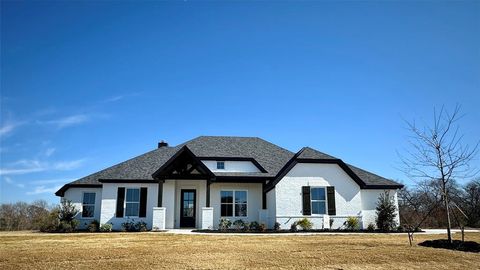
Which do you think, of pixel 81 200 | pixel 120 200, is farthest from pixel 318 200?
pixel 81 200

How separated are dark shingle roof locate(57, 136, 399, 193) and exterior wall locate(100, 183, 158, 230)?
21.5 inches

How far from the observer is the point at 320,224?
66.7ft

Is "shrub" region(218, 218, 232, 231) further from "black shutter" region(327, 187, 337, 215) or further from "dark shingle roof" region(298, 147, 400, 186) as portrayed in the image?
"black shutter" region(327, 187, 337, 215)

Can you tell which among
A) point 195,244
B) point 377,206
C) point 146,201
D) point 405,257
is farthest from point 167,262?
point 377,206

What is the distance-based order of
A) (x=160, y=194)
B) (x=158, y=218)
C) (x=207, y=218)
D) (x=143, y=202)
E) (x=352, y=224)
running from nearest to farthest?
(x=352, y=224) → (x=207, y=218) → (x=158, y=218) → (x=160, y=194) → (x=143, y=202)

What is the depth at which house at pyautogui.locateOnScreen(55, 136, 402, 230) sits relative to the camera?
68.4 ft

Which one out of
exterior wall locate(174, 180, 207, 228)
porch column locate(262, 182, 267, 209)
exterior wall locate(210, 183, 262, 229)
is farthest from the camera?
porch column locate(262, 182, 267, 209)

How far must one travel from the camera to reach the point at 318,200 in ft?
69.2

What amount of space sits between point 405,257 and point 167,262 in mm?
6499

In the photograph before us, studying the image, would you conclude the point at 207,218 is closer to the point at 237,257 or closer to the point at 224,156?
the point at 224,156

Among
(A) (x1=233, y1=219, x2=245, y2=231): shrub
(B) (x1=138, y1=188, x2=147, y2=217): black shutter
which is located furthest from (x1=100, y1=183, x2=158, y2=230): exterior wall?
(A) (x1=233, y1=219, x2=245, y2=231): shrub

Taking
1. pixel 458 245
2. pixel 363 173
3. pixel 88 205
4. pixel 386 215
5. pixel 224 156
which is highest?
pixel 224 156

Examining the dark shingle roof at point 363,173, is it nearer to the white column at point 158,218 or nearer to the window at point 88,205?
the white column at point 158,218

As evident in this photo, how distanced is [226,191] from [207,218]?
3.00m
